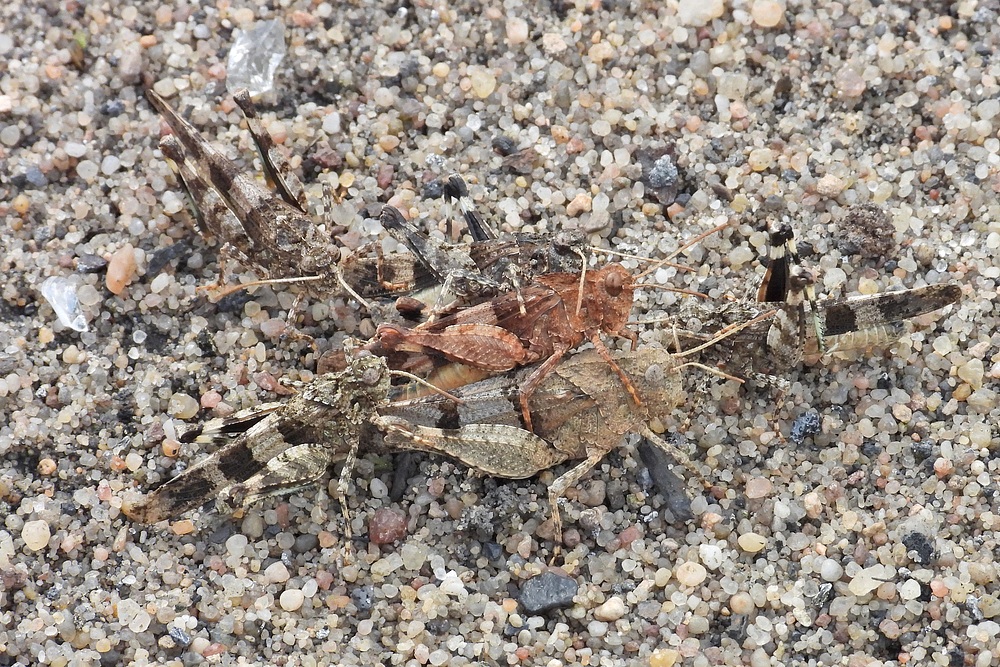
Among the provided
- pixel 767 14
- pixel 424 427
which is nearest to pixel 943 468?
pixel 424 427

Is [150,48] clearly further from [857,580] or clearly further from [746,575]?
[857,580]

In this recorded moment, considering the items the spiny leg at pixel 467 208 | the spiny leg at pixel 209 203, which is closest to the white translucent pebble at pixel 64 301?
the spiny leg at pixel 209 203

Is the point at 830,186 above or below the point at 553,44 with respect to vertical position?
below

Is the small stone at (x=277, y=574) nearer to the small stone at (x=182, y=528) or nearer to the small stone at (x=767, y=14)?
the small stone at (x=182, y=528)

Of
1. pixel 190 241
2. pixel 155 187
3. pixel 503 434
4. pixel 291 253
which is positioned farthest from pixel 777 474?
pixel 155 187

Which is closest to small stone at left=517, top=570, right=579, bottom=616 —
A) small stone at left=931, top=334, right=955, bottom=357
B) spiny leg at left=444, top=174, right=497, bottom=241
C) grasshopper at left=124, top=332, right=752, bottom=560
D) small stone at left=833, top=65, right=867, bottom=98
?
grasshopper at left=124, top=332, right=752, bottom=560

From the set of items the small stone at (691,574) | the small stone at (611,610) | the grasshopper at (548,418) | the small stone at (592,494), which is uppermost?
the grasshopper at (548,418)

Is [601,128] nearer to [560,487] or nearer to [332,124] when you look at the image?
[332,124]
